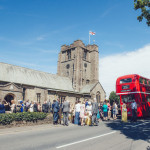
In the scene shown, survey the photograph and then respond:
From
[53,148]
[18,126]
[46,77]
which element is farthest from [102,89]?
[53,148]

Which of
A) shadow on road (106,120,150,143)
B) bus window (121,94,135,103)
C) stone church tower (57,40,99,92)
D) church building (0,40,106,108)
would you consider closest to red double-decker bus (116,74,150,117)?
bus window (121,94,135,103)

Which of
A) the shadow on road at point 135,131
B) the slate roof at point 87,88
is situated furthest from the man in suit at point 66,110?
the slate roof at point 87,88

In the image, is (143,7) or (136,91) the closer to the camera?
(143,7)

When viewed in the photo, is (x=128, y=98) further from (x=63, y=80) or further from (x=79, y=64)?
(x=79, y=64)

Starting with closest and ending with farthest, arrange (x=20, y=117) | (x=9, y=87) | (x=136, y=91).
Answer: (x=20, y=117)
(x=136, y=91)
(x=9, y=87)

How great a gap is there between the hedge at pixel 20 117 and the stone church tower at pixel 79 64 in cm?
2699

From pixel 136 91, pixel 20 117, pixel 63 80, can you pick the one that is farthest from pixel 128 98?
pixel 63 80

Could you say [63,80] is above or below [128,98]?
above

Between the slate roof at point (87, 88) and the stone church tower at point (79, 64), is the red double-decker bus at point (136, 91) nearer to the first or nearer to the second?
the slate roof at point (87, 88)

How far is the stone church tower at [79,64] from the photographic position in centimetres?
3991

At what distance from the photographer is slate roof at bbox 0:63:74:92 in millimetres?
27328

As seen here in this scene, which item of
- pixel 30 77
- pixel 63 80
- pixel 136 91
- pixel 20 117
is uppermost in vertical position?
pixel 63 80

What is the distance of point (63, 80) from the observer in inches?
1532

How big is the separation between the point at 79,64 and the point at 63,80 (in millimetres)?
6273
